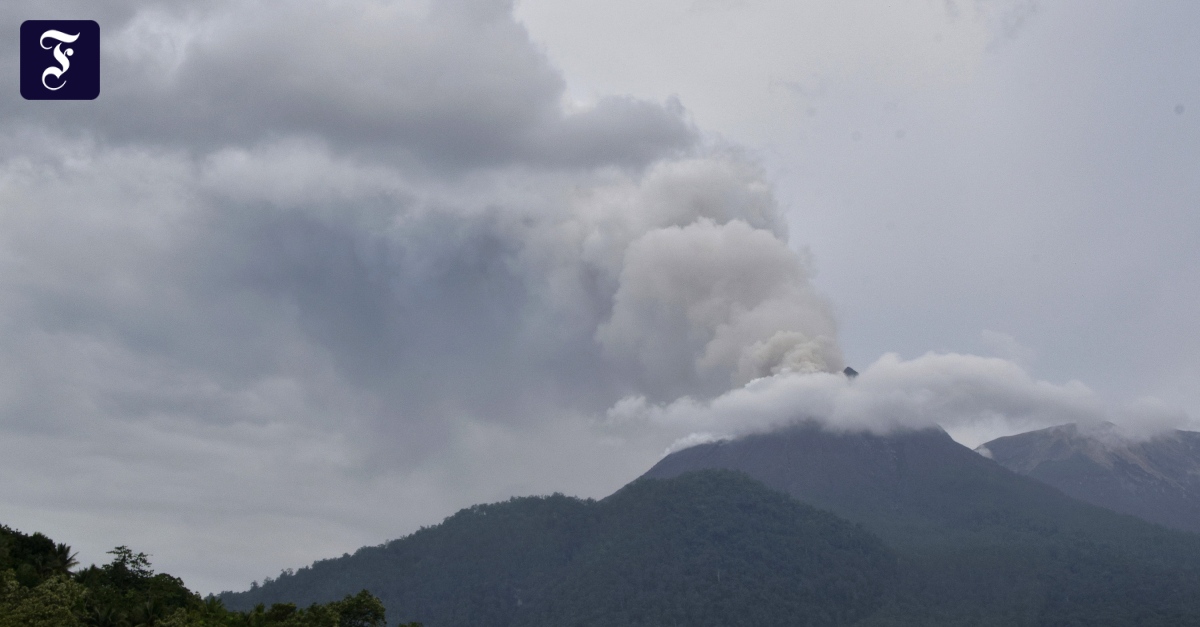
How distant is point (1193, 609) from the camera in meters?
198

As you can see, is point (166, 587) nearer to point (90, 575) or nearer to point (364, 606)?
point (90, 575)

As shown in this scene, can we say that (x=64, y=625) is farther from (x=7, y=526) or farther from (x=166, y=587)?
(x=7, y=526)

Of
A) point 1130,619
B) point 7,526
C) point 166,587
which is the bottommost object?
point 1130,619

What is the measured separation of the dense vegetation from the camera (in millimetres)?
57344

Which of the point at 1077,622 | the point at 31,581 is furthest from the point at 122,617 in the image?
the point at 1077,622

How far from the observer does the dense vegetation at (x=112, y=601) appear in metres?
57.3

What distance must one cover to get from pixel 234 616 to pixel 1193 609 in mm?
182015

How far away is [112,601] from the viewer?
66.0 meters

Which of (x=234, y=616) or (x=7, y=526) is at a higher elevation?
(x=7, y=526)

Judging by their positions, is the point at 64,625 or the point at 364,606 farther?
the point at 364,606

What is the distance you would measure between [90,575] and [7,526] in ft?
35.2

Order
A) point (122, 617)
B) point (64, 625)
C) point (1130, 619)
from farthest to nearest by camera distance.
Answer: point (1130, 619) < point (122, 617) < point (64, 625)

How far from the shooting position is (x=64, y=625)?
56344 mm

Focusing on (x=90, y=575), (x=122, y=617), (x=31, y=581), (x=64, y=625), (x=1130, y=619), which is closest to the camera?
(x=64, y=625)
